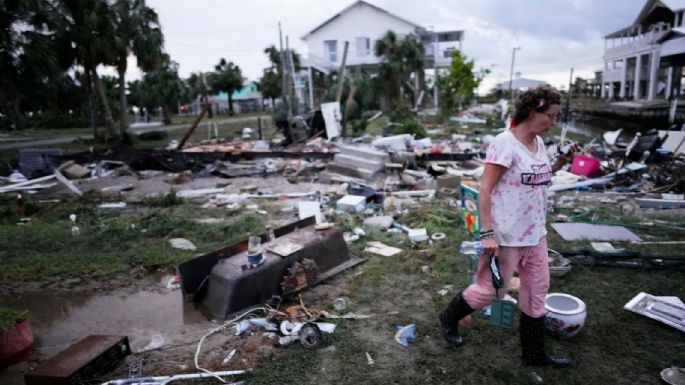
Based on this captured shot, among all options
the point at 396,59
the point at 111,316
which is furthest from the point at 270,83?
the point at 111,316

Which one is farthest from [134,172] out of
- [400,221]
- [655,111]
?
[655,111]

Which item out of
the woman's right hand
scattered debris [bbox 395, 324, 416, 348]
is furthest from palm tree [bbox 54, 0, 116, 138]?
the woman's right hand

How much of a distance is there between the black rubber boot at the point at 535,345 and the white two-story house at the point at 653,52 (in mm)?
29926

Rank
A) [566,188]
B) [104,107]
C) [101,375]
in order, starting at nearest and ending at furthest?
[101,375] → [566,188] → [104,107]

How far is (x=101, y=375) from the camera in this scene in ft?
9.82

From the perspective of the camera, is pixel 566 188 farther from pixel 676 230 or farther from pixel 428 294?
pixel 428 294

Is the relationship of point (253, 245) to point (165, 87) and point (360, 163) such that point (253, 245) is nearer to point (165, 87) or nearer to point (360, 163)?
point (360, 163)

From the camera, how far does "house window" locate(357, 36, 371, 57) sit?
35.3m

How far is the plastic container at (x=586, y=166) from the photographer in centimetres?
928

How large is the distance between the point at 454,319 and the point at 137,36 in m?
20.8

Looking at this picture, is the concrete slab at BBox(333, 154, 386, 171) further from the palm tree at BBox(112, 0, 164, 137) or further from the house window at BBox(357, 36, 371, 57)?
the house window at BBox(357, 36, 371, 57)

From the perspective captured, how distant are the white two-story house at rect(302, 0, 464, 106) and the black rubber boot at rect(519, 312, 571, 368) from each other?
33426 mm

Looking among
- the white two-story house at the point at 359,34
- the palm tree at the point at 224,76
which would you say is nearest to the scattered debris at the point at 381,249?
the white two-story house at the point at 359,34

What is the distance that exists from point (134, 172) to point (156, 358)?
32.5 ft
